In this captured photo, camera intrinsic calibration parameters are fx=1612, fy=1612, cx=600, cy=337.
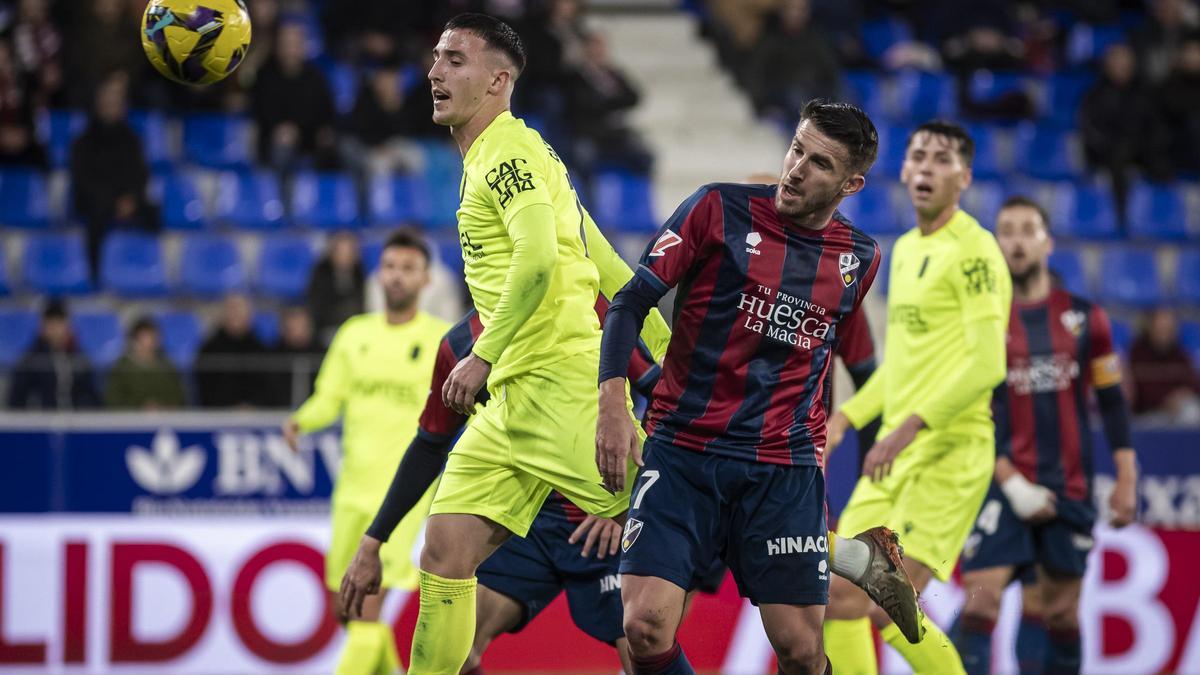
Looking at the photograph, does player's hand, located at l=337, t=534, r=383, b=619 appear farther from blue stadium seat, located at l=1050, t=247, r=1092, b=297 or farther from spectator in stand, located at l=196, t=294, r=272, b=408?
blue stadium seat, located at l=1050, t=247, r=1092, b=297

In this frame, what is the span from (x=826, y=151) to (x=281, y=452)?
6602mm

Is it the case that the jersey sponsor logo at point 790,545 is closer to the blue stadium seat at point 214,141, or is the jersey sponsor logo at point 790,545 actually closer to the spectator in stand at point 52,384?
the spectator in stand at point 52,384

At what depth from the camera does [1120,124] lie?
15008 mm

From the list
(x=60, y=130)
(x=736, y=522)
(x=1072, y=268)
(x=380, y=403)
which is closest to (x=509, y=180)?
(x=736, y=522)

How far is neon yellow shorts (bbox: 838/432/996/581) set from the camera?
655cm

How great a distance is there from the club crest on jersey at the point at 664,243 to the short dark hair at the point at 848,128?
57 cm

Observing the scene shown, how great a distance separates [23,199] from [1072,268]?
8926mm

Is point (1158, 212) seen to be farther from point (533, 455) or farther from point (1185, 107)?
point (533, 455)

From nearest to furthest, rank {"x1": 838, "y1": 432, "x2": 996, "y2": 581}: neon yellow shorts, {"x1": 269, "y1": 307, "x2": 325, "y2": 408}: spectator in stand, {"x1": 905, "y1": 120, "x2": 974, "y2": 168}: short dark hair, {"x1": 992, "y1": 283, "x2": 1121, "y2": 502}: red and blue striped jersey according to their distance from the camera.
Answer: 1. {"x1": 838, "y1": 432, "x2": 996, "y2": 581}: neon yellow shorts
2. {"x1": 905, "y1": 120, "x2": 974, "y2": 168}: short dark hair
3. {"x1": 992, "y1": 283, "x2": 1121, "y2": 502}: red and blue striped jersey
4. {"x1": 269, "y1": 307, "x2": 325, "y2": 408}: spectator in stand

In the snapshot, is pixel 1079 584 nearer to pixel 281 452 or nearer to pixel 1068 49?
pixel 281 452

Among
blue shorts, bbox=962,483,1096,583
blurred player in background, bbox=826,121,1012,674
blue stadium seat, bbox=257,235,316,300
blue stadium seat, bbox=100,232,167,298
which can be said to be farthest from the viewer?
blue stadium seat, bbox=257,235,316,300

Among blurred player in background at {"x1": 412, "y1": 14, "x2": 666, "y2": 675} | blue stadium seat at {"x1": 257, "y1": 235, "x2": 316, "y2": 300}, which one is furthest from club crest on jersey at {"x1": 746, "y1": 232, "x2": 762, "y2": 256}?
blue stadium seat at {"x1": 257, "y1": 235, "x2": 316, "y2": 300}

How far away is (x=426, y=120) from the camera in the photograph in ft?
44.4

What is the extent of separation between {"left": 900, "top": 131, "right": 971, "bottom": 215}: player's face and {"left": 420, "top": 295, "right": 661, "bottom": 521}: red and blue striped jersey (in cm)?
168
